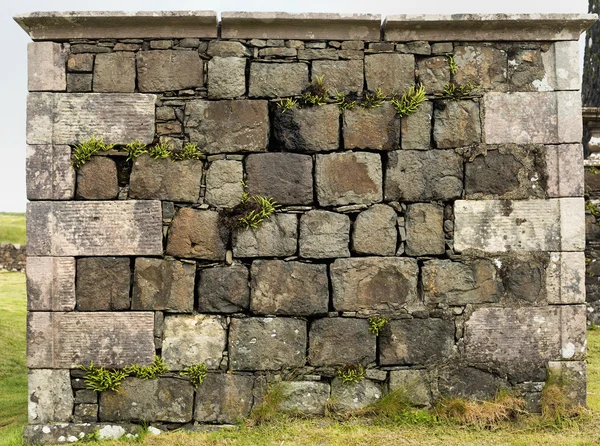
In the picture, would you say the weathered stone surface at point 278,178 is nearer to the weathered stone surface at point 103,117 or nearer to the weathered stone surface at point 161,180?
the weathered stone surface at point 161,180

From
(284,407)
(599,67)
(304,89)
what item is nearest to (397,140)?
(304,89)

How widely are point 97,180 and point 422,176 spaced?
3.10 m

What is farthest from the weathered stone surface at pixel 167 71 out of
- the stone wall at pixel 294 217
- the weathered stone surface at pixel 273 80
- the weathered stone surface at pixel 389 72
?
the weathered stone surface at pixel 389 72

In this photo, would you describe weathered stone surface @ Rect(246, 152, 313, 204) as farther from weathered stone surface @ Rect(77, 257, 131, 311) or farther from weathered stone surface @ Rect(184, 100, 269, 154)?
weathered stone surface @ Rect(77, 257, 131, 311)

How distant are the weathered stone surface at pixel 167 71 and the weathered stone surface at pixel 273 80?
20.4 inches

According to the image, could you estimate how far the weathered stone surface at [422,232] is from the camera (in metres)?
5.25

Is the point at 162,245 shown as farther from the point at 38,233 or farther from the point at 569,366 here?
the point at 569,366

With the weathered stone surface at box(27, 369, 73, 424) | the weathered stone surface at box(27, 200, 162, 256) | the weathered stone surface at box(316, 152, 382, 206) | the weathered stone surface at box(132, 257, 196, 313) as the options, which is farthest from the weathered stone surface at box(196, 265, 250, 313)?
the weathered stone surface at box(27, 369, 73, 424)

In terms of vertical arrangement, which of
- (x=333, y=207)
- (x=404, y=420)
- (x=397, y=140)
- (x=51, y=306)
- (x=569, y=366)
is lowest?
(x=404, y=420)

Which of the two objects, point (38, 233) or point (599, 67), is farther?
point (599, 67)

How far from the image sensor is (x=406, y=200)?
5.27 metres

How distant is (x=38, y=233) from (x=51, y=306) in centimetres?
69

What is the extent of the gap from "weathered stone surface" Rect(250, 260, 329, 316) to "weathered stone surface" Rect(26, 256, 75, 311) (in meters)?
1.70

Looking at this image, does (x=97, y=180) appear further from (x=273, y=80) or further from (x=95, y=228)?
(x=273, y=80)
